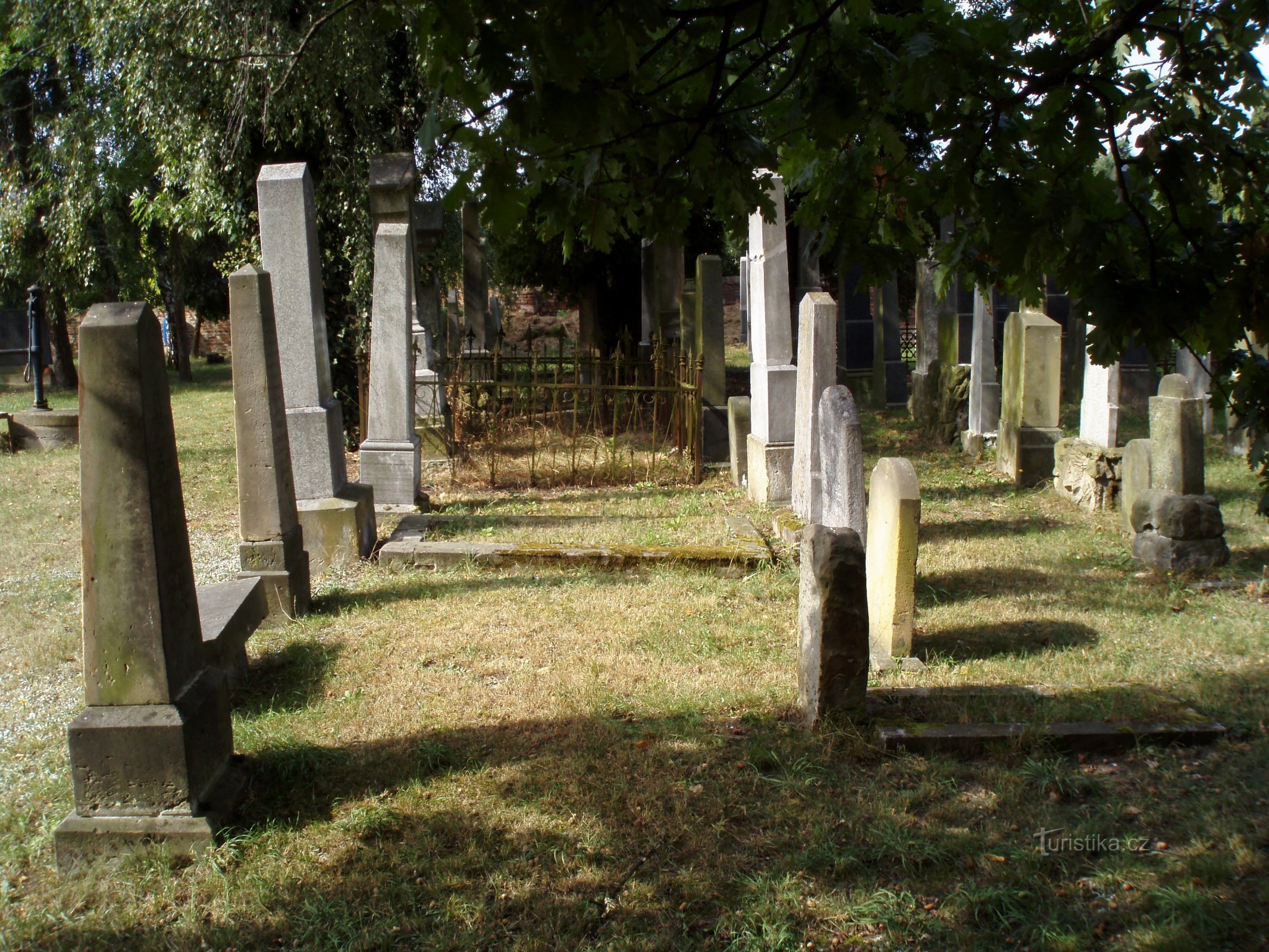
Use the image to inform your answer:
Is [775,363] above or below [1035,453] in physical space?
above

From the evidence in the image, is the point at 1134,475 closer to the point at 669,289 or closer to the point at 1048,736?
the point at 1048,736

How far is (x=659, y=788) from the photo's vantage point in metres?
3.68

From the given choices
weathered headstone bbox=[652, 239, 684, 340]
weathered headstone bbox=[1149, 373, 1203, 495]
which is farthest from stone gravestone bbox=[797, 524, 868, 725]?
weathered headstone bbox=[652, 239, 684, 340]

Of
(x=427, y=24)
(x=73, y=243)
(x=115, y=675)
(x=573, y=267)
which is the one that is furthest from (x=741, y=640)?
(x=73, y=243)

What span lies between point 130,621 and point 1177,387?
21.0ft

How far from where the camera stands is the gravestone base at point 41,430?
12.9 metres

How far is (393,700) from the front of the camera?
14.8ft

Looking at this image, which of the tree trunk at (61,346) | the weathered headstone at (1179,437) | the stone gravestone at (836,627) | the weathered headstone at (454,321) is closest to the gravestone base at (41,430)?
the weathered headstone at (454,321)

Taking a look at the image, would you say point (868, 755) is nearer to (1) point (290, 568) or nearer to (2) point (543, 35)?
(2) point (543, 35)

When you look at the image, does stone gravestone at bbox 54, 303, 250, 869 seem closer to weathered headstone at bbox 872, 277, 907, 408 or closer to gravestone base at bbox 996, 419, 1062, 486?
gravestone base at bbox 996, 419, 1062, 486

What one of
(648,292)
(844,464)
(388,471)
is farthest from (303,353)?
(648,292)

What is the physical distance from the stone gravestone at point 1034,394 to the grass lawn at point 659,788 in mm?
3291

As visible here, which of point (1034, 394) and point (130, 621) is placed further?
point (1034, 394)

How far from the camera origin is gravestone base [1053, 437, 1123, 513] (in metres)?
8.20
